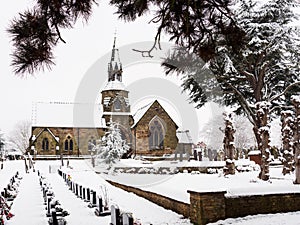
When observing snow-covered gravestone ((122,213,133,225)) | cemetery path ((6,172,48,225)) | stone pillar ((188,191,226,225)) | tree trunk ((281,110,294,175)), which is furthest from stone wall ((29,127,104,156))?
snow-covered gravestone ((122,213,133,225))

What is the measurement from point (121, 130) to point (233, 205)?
119 feet

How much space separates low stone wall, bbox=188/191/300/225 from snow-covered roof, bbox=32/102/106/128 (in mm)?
39811

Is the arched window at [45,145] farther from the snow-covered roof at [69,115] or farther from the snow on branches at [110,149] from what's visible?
the snow on branches at [110,149]

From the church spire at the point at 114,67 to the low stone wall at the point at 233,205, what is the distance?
42.5 meters

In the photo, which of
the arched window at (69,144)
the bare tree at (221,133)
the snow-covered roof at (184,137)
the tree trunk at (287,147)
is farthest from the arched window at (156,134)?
the tree trunk at (287,147)

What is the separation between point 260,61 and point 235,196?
12217mm

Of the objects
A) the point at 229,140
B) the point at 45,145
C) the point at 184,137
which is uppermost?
the point at 184,137

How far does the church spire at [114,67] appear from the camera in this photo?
171 ft

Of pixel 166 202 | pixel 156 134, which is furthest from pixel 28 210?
pixel 156 134

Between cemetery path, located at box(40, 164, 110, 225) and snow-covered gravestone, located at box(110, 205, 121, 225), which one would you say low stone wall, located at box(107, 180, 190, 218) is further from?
snow-covered gravestone, located at box(110, 205, 121, 225)

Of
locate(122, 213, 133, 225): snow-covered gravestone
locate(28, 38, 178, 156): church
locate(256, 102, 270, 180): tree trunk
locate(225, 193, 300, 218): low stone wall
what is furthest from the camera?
locate(28, 38, 178, 156): church

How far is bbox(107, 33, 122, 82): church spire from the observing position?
52125mm

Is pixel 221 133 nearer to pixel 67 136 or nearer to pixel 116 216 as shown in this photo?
pixel 67 136

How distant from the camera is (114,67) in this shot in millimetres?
53875
